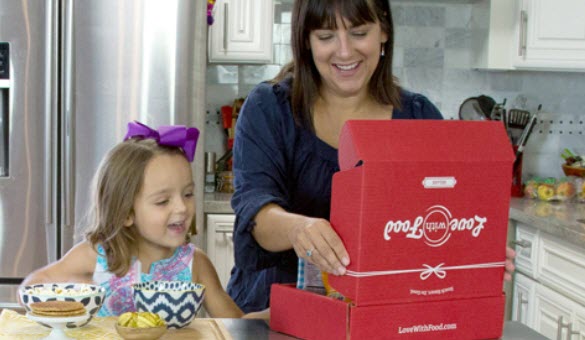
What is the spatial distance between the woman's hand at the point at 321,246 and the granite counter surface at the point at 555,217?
63.9 inches

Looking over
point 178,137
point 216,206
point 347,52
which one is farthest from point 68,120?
point 347,52

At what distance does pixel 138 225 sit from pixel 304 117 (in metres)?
0.42

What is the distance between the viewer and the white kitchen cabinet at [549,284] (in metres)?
2.80

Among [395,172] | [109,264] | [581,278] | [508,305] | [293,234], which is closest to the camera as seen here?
[395,172]

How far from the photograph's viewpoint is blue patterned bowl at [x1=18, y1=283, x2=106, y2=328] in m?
1.26

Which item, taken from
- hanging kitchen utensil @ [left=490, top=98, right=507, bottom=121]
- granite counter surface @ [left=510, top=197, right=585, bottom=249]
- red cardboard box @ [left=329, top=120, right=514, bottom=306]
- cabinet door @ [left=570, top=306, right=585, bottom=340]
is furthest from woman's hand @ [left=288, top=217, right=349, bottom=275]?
hanging kitchen utensil @ [left=490, top=98, right=507, bottom=121]

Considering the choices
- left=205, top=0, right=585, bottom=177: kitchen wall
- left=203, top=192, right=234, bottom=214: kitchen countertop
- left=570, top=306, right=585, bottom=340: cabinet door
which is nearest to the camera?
left=570, top=306, right=585, bottom=340: cabinet door

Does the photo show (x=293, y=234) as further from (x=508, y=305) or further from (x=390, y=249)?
(x=508, y=305)

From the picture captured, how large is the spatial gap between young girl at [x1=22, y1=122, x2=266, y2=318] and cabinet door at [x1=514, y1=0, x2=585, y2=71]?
7.01 ft

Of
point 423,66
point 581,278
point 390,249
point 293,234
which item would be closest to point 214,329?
point 293,234

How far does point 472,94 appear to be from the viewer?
397 centimetres

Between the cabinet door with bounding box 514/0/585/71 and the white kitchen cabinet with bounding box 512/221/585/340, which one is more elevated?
the cabinet door with bounding box 514/0/585/71

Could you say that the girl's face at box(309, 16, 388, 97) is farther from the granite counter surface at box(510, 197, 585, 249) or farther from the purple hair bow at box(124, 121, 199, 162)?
the granite counter surface at box(510, 197, 585, 249)

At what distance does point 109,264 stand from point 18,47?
1.44 metres
